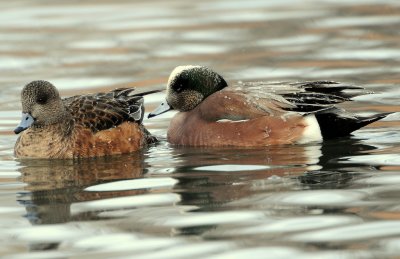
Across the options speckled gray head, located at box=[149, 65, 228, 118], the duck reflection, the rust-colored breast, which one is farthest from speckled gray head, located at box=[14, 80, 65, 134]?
speckled gray head, located at box=[149, 65, 228, 118]

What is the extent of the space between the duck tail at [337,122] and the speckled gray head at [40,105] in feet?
6.97

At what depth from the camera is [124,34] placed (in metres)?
15.4

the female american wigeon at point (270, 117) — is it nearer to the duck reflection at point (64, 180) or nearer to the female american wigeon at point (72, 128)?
the female american wigeon at point (72, 128)

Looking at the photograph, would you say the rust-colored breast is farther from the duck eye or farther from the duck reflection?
the duck eye

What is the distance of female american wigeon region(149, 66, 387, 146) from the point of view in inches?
381

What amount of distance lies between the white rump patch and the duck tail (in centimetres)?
4

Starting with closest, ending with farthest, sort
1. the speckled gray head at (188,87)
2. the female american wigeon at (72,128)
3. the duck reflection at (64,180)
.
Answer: the duck reflection at (64,180)
the female american wigeon at (72,128)
the speckled gray head at (188,87)

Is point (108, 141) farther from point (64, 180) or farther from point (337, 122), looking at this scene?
point (337, 122)

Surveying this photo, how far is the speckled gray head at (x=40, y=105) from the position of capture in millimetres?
9414

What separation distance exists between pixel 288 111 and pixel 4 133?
8.75 feet

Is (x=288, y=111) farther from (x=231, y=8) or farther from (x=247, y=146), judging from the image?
(x=231, y=8)

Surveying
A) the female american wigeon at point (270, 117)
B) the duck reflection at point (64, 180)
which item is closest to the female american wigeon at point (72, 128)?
the duck reflection at point (64, 180)

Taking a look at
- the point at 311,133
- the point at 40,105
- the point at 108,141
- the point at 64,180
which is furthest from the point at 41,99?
the point at 311,133

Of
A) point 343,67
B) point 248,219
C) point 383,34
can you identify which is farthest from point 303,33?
point 248,219
